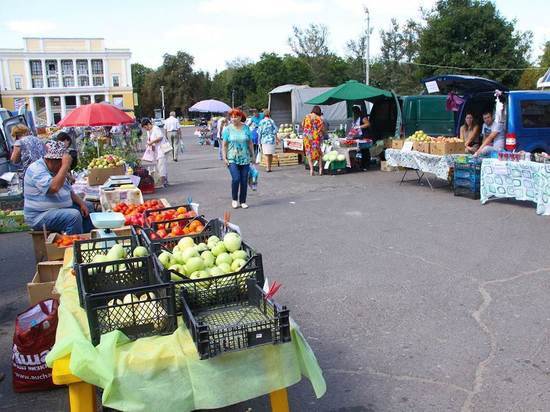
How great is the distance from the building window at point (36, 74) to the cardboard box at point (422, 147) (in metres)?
97.9

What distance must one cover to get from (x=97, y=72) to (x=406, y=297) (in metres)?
102

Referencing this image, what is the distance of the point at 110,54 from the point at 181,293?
10100 centimetres

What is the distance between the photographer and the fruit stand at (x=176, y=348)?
2559 mm

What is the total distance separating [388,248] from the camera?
23.4 ft

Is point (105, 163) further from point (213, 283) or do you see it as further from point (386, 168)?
point (213, 283)

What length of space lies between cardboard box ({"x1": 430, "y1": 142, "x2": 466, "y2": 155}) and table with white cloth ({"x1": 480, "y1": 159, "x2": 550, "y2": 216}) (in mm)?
1245

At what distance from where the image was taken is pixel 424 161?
37.1 ft

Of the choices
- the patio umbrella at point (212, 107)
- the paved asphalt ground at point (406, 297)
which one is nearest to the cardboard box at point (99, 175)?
the paved asphalt ground at point (406, 297)

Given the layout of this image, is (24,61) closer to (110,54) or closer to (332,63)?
(110,54)

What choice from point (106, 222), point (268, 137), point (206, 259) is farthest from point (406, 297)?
point (268, 137)

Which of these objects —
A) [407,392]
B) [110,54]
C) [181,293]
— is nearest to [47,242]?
[181,293]

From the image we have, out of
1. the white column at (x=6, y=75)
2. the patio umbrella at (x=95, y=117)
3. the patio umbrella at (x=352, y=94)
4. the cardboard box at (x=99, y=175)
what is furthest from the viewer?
the white column at (x=6, y=75)

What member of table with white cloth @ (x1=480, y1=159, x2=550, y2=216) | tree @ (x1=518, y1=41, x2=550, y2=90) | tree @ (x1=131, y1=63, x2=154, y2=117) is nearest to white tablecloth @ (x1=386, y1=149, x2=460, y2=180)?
table with white cloth @ (x1=480, y1=159, x2=550, y2=216)

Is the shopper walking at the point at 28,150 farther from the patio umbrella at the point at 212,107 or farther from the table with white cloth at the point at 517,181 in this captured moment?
the patio umbrella at the point at 212,107
